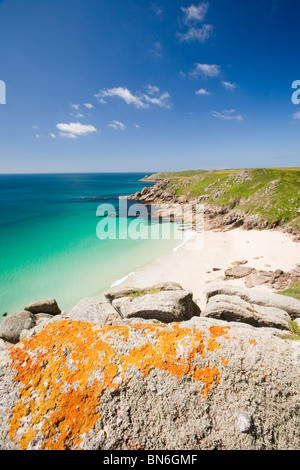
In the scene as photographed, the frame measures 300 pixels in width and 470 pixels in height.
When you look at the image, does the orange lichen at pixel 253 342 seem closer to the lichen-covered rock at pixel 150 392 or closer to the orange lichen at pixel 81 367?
the lichen-covered rock at pixel 150 392

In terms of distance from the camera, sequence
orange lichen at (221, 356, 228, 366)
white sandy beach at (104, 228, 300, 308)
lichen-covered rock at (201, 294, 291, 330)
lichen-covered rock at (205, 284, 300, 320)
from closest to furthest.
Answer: orange lichen at (221, 356, 228, 366) → lichen-covered rock at (201, 294, 291, 330) → lichen-covered rock at (205, 284, 300, 320) → white sandy beach at (104, 228, 300, 308)

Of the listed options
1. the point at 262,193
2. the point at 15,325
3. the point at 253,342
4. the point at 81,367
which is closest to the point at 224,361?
the point at 253,342

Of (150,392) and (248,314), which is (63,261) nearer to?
(248,314)

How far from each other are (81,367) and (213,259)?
3060 centimetres

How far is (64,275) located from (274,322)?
93.6 ft

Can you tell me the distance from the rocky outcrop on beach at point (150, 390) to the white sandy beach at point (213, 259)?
15068 mm

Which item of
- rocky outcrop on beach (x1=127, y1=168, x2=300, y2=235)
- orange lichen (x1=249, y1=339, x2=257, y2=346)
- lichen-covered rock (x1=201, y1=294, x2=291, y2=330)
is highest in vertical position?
rocky outcrop on beach (x1=127, y1=168, x2=300, y2=235)

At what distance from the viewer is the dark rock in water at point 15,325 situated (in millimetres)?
14508

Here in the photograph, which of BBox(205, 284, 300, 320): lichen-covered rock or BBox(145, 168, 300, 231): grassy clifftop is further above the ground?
BBox(145, 168, 300, 231): grassy clifftop

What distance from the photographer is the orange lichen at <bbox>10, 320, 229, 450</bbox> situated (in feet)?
12.9

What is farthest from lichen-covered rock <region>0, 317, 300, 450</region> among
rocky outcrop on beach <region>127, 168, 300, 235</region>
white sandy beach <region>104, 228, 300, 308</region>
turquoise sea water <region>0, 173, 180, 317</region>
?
rocky outcrop on beach <region>127, 168, 300, 235</region>

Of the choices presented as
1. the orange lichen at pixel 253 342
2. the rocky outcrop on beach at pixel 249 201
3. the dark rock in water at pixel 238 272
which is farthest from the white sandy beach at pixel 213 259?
the orange lichen at pixel 253 342

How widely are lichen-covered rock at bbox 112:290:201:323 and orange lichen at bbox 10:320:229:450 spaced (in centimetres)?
507

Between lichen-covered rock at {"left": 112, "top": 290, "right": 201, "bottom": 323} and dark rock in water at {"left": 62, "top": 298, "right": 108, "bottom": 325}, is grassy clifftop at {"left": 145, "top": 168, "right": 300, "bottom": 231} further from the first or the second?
dark rock in water at {"left": 62, "top": 298, "right": 108, "bottom": 325}
